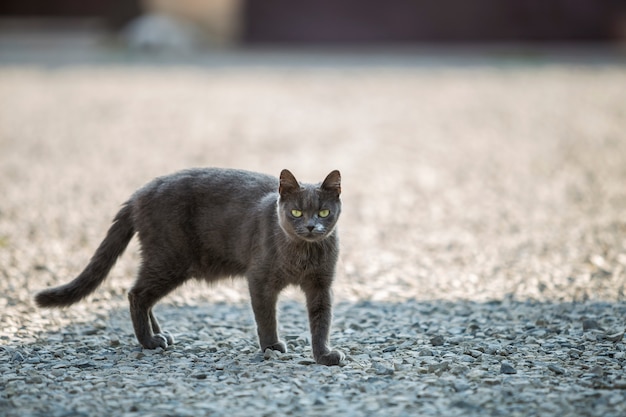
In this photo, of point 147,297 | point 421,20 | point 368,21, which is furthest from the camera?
point 368,21

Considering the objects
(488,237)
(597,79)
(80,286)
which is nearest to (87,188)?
(488,237)

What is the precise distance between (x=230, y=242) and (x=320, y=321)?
546 millimetres

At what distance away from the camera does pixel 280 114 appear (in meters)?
12.2

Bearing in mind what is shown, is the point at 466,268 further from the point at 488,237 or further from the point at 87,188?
the point at 87,188

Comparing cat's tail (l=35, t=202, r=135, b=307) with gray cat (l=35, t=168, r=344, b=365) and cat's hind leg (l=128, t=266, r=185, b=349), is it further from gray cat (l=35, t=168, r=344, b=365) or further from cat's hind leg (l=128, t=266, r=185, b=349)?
cat's hind leg (l=128, t=266, r=185, b=349)

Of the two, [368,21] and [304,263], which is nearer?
[304,263]

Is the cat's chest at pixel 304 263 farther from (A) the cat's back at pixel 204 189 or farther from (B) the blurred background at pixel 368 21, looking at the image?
(B) the blurred background at pixel 368 21

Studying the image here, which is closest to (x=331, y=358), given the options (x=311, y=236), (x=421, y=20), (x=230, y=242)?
(x=311, y=236)

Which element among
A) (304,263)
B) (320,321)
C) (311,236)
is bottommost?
(320,321)

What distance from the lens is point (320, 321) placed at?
13.3ft

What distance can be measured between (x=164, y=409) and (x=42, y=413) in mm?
417

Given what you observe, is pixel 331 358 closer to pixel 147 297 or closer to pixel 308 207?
pixel 308 207

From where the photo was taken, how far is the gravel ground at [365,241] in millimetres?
3562

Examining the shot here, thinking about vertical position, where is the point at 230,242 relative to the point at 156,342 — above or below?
above
